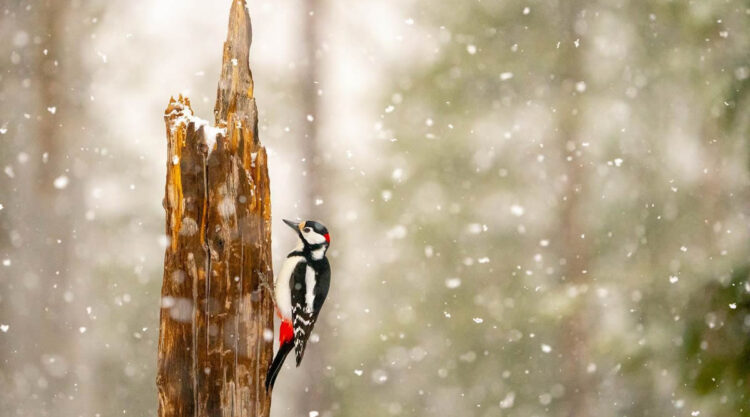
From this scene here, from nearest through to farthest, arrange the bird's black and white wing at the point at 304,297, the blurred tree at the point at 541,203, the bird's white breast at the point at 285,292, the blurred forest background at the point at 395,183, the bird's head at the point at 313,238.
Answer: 1. the bird's white breast at the point at 285,292
2. the bird's black and white wing at the point at 304,297
3. the bird's head at the point at 313,238
4. the blurred tree at the point at 541,203
5. the blurred forest background at the point at 395,183

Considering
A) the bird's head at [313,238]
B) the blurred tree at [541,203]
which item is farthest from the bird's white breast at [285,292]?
the blurred tree at [541,203]

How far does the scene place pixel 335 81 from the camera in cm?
938

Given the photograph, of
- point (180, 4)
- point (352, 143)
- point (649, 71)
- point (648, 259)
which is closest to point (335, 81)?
point (352, 143)

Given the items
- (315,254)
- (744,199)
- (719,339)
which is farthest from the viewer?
(744,199)

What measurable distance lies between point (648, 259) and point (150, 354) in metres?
6.79

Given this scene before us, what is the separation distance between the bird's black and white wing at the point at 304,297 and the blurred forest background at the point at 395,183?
518cm

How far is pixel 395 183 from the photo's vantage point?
8.80 meters

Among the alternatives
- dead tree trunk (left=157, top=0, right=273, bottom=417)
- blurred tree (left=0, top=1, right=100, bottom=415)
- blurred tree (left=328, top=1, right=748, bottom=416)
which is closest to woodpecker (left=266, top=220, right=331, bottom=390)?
dead tree trunk (left=157, top=0, right=273, bottom=417)

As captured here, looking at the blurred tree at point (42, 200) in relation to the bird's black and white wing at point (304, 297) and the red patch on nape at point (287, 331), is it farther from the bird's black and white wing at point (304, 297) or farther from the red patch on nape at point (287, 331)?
the red patch on nape at point (287, 331)

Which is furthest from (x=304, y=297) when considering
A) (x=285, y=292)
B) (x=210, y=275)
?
(x=210, y=275)

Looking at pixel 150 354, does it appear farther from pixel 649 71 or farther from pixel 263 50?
pixel 649 71

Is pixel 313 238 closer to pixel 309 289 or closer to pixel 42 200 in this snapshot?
pixel 309 289

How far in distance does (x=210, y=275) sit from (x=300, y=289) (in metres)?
0.65

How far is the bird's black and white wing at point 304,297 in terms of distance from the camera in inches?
135
